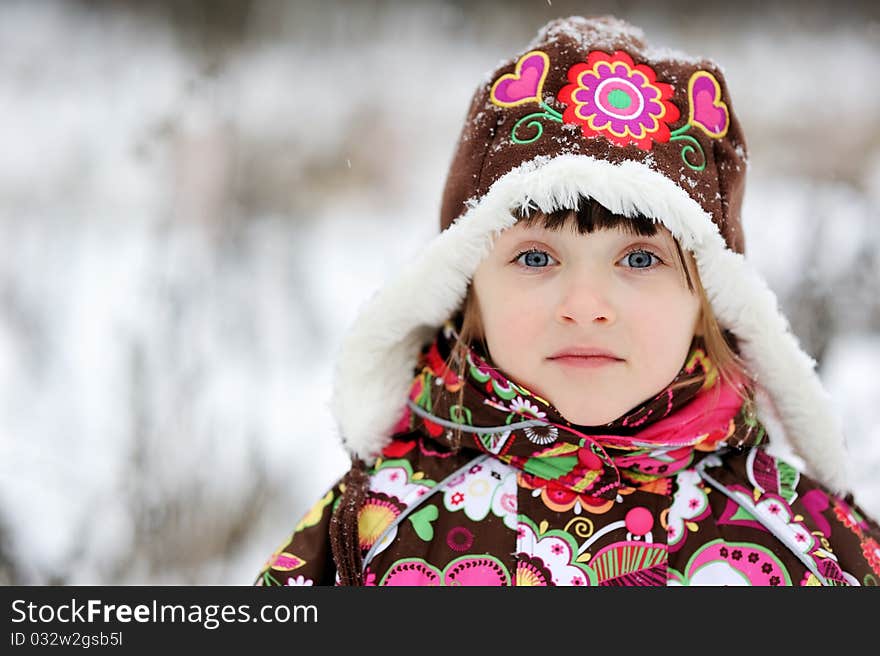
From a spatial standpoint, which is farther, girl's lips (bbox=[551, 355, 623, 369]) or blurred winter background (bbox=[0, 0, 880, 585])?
blurred winter background (bbox=[0, 0, 880, 585])

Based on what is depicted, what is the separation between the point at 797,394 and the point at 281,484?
46.1 inches

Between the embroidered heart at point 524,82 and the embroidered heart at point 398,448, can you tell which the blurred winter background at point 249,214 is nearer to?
the embroidered heart at point 398,448

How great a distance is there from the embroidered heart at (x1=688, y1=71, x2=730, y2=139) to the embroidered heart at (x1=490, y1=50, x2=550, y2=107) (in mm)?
193

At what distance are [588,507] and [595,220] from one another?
0.36 metres

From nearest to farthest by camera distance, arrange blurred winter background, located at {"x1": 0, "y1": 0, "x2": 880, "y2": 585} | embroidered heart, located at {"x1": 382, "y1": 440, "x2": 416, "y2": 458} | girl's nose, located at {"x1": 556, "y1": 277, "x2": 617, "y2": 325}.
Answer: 1. girl's nose, located at {"x1": 556, "y1": 277, "x2": 617, "y2": 325}
2. embroidered heart, located at {"x1": 382, "y1": 440, "x2": 416, "y2": 458}
3. blurred winter background, located at {"x1": 0, "y1": 0, "x2": 880, "y2": 585}

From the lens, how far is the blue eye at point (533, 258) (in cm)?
108

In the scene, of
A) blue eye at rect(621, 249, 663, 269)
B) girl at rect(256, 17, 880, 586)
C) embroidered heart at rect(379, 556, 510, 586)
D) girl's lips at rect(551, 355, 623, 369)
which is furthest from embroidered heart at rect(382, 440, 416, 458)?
blue eye at rect(621, 249, 663, 269)

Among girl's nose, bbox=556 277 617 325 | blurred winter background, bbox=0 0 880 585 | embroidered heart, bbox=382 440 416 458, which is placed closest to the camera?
girl's nose, bbox=556 277 617 325

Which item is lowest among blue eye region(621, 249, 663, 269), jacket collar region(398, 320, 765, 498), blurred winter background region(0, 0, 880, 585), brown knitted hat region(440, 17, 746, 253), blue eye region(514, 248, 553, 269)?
jacket collar region(398, 320, 765, 498)

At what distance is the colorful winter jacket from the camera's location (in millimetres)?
1075

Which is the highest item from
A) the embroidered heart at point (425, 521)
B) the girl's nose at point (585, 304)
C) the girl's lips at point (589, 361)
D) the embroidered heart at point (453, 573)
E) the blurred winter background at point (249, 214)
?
the blurred winter background at point (249, 214)

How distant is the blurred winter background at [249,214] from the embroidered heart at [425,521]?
34.1 inches

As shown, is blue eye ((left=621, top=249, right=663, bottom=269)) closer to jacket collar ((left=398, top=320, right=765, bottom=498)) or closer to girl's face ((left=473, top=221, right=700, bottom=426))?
girl's face ((left=473, top=221, right=700, bottom=426))

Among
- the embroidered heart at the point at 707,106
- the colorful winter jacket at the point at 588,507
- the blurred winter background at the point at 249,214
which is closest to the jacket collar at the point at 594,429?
the colorful winter jacket at the point at 588,507
